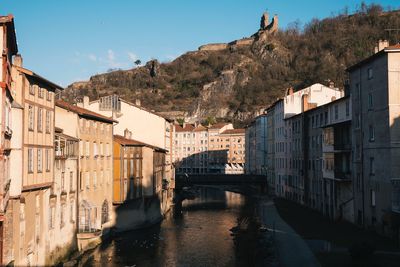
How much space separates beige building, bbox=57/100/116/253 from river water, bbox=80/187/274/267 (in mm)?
1698

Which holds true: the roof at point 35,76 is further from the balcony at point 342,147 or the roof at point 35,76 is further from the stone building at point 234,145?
the stone building at point 234,145

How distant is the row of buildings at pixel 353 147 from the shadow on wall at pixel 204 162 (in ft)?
238

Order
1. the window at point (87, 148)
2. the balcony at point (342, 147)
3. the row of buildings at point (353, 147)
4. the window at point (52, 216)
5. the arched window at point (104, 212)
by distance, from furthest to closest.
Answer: the balcony at point (342, 147) → the arched window at point (104, 212) → the window at point (87, 148) → the row of buildings at point (353, 147) → the window at point (52, 216)

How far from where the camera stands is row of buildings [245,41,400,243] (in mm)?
38750

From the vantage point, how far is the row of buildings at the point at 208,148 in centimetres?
15012

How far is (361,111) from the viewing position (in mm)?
44031

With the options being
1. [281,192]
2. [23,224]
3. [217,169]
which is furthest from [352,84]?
[217,169]

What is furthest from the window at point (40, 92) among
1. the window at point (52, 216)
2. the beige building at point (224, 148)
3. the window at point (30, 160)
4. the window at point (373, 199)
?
the beige building at point (224, 148)

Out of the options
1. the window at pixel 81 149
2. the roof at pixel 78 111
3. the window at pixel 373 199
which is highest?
the roof at pixel 78 111

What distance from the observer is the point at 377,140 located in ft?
133

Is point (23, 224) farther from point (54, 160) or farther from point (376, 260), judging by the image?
point (376, 260)

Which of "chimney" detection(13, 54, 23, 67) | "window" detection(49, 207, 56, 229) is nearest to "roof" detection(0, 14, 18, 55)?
"chimney" detection(13, 54, 23, 67)

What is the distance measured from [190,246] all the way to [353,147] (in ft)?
57.2

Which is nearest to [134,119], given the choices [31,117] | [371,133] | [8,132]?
[371,133]
